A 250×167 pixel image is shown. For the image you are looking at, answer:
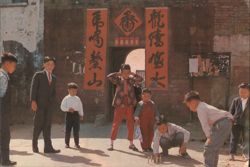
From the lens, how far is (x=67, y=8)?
43.5 ft

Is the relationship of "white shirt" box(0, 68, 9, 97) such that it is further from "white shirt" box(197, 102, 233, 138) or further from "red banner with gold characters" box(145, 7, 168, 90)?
"red banner with gold characters" box(145, 7, 168, 90)

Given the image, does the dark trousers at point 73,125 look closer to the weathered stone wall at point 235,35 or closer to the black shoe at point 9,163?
the black shoe at point 9,163

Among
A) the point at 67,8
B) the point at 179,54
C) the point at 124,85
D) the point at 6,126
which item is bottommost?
the point at 6,126

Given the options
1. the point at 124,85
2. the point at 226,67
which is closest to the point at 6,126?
the point at 124,85

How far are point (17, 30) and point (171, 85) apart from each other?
4.69m

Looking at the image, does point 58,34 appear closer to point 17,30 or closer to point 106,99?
point 17,30

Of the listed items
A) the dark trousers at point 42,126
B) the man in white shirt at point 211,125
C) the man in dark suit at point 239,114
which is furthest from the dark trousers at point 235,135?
the dark trousers at point 42,126

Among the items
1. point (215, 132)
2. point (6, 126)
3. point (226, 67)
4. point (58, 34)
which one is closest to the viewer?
point (215, 132)

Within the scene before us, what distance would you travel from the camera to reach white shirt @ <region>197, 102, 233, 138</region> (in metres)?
6.45

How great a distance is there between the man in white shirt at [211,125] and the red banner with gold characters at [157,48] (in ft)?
20.1

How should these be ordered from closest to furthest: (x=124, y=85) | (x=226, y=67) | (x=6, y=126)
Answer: (x=6, y=126) < (x=124, y=85) < (x=226, y=67)

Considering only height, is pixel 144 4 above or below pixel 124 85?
above

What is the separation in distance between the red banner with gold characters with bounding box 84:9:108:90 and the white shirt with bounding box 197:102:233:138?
263 inches

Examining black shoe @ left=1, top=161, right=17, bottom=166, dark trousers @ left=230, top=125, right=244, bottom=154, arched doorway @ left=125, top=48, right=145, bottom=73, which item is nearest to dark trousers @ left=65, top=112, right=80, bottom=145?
black shoe @ left=1, top=161, right=17, bottom=166
